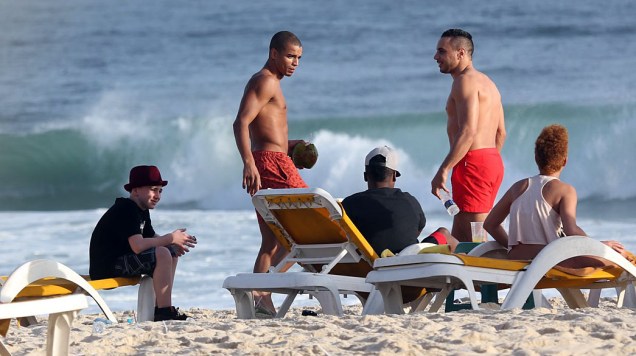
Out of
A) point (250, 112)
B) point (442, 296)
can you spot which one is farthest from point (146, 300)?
point (442, 296)

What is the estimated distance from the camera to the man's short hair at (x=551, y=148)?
518 centimetres

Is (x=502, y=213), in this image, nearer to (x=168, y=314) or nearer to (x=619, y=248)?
(x=619, y=248)

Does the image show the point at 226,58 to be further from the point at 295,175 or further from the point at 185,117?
the point at 295,175

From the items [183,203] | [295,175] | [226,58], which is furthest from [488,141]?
[226,58]

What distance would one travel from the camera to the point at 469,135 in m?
6.45

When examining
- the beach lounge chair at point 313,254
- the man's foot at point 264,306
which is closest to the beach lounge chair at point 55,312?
the beach lounge chair at point 313,254

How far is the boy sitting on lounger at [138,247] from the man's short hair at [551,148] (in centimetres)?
187

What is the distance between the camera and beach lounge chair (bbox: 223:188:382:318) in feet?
18.5

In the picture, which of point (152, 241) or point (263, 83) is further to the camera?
point (263, 83)

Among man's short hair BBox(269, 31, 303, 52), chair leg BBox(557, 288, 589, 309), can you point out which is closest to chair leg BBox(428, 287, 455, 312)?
chair leg BBox(557, 288, 589, 309)

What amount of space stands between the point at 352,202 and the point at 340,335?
1.45m

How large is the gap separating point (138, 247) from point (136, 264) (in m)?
0.09

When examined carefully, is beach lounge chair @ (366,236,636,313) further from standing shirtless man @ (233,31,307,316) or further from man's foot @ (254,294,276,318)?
standing shirtless man @ (233,31,307,316)

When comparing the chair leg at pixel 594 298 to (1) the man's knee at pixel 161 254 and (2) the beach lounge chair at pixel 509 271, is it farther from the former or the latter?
(1) the man's knee at pixel 161 254
